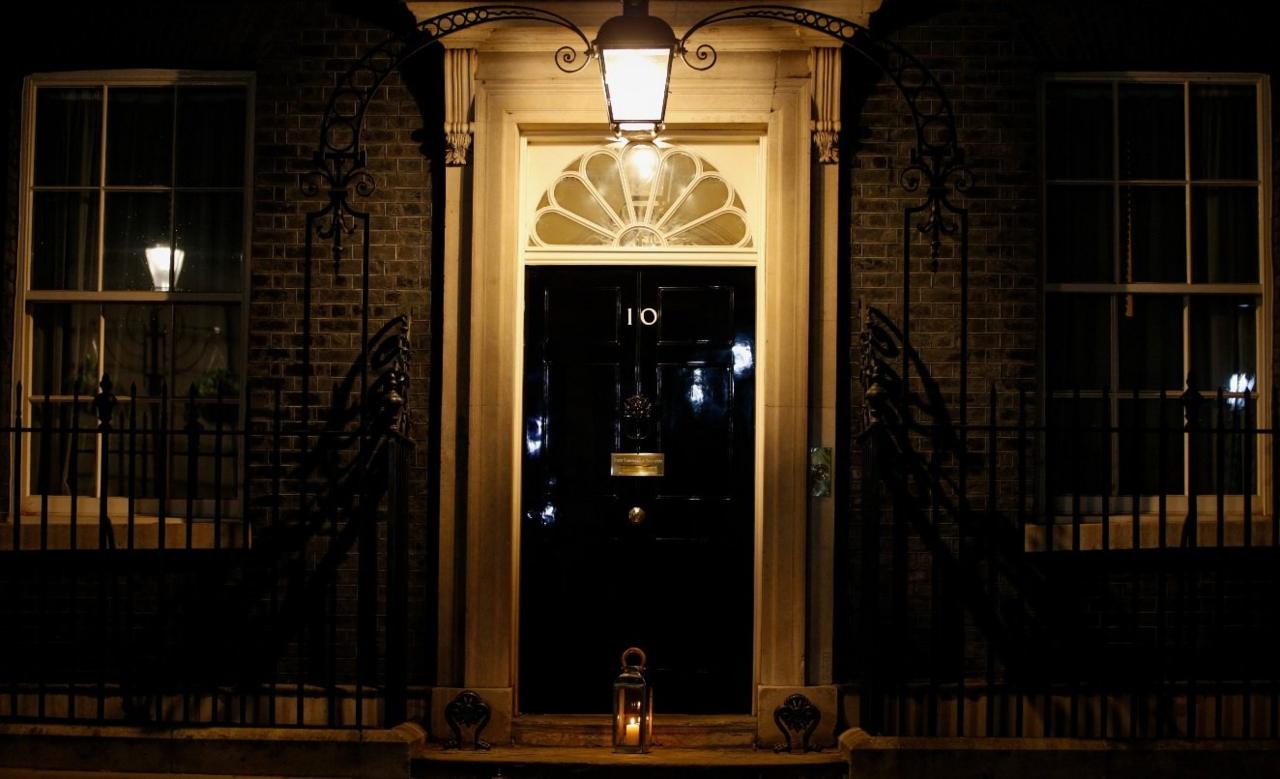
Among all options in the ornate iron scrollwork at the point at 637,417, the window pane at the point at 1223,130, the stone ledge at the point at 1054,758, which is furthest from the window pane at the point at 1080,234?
the stone ledge at the point at 1054,758

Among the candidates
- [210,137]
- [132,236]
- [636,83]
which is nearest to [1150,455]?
[636,83]

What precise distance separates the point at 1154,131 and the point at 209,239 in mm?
5390

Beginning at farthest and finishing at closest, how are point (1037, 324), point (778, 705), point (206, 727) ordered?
point (1037, 324) → point (778, 705) → point (206, 727)

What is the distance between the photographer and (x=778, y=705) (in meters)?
6.68

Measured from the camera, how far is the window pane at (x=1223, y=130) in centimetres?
732

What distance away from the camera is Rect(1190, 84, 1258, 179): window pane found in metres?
7.32

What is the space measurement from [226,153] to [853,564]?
4.20 meters

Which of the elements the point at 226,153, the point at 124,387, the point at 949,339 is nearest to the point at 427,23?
the point at 226,153

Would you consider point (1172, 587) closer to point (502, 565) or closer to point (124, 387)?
point (502, 565)

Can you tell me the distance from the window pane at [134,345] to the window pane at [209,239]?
0.85ft

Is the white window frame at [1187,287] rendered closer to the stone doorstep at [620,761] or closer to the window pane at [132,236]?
the stone doorstep at [620,761]

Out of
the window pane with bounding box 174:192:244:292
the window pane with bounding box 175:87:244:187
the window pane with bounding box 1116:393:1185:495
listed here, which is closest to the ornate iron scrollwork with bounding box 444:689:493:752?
the window pane with bounding box 174:192:244:292

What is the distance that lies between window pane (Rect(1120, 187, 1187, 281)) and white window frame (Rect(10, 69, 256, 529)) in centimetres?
494

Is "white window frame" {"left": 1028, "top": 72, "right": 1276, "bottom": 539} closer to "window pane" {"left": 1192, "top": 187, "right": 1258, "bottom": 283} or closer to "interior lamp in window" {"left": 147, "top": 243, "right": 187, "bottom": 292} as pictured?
"window pane" {"left": 1192, "top": 187, "right": 1258, "bottom": 283}
